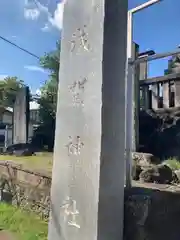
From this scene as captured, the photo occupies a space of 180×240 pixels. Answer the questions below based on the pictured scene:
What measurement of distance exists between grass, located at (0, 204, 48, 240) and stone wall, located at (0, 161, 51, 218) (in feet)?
0.41

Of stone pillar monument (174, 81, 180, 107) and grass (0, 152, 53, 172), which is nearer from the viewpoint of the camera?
grass (0, 152, 53, 172)

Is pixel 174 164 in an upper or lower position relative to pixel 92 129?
lower

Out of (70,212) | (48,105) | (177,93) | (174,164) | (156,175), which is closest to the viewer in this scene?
(70,212)

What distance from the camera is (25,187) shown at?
478 centimetres

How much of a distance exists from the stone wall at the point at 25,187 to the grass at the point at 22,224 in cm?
12

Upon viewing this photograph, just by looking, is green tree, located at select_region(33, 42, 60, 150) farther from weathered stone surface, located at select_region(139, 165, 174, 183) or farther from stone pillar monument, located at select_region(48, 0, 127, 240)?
stone pillar monument, located at select_region(48, 0, 127, 240)

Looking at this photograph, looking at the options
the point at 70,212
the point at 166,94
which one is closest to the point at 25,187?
the point at 70,212

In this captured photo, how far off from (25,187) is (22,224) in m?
0.65

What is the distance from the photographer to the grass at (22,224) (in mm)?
3871

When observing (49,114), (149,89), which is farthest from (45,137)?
(149,89)

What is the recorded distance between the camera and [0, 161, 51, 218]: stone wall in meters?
4.29

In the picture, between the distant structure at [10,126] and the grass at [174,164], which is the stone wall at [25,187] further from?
the distant structure at [10,126]

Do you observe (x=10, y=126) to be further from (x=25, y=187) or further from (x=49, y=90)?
(x=25, y=187)

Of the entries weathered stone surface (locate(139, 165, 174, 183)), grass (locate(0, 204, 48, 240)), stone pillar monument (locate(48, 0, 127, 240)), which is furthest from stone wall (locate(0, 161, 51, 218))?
weathered stone surface (locate(139, 165, 174, 183))
